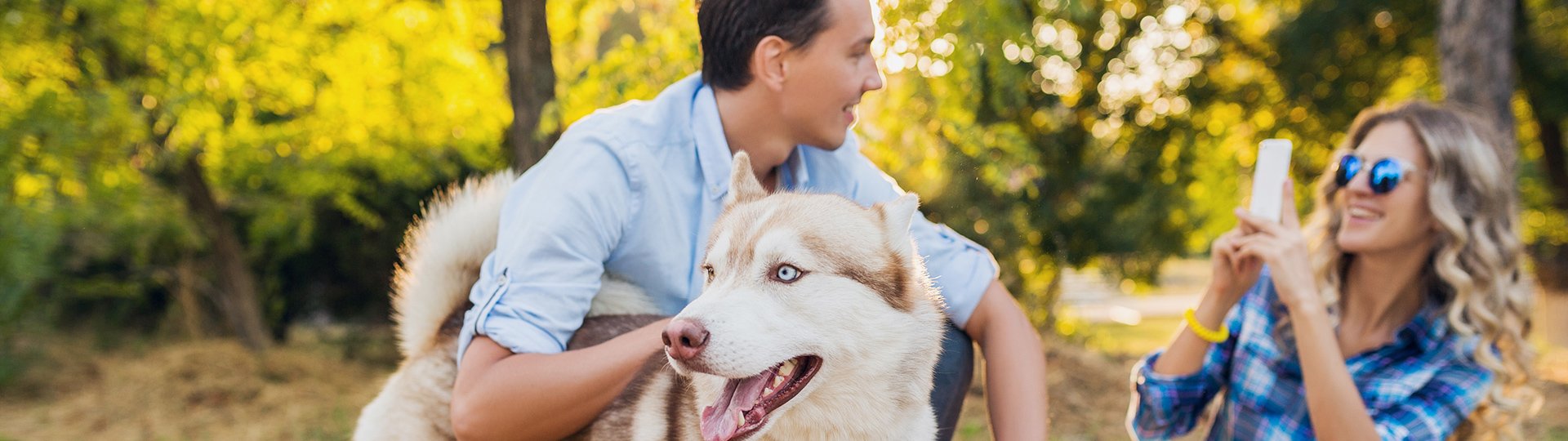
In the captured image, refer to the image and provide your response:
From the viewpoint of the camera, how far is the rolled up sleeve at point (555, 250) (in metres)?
2.25

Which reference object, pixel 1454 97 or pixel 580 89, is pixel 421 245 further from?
pixel 1454 97

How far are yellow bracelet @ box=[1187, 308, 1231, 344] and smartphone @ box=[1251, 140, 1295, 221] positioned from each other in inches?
15.6

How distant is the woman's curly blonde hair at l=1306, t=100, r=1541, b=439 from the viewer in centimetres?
308

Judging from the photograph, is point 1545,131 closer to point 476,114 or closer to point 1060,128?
point 1060,128

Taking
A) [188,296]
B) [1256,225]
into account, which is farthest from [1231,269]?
[188,296]

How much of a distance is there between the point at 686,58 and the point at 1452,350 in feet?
11.2

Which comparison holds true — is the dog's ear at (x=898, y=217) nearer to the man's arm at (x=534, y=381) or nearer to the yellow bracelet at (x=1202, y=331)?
the man's arm at (x=534, y=381)

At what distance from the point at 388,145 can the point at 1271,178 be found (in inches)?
298

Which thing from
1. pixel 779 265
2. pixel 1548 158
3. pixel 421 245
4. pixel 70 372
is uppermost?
pixel 779 265

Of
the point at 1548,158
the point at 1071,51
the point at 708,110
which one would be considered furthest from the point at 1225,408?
the point at 1548,158

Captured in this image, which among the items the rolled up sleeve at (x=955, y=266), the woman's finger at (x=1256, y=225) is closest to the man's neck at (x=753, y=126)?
the rolled up sleeve at (x=955, y=266)

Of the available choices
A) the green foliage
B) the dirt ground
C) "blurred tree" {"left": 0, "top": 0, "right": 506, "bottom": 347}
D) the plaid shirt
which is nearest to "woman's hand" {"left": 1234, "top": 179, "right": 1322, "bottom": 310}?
the plaid shirt

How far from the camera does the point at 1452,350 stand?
3117mm

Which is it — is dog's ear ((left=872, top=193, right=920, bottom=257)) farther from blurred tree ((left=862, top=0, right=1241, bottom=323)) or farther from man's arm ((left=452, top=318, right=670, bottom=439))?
blurred tree ((left=862, top=0, right=1241, bottom=323))
